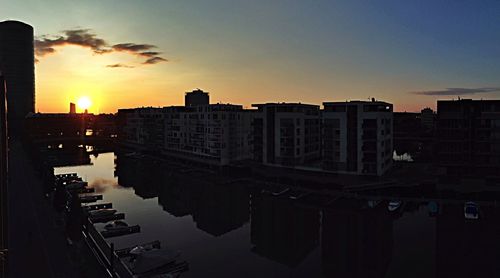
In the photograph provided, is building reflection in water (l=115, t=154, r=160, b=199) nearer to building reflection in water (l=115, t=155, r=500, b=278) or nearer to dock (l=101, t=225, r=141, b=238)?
building reflection in water (l=115, t=155, r=500, b=278)

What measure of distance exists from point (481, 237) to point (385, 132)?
36543 mm

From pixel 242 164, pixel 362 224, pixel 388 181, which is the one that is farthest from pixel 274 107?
pixel 362 224

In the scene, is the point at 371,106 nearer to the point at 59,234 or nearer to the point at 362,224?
the point at 362,224

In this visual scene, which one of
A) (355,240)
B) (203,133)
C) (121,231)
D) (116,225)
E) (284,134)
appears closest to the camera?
(355,240)

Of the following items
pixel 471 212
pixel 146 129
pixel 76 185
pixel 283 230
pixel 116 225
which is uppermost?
pixel 146 129

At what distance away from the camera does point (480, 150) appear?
3086 inches

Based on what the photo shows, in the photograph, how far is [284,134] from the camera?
96.8 meters

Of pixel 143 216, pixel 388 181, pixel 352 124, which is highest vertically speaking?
pixel 352 124

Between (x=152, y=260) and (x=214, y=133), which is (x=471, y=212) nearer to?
(x=152, y=260)

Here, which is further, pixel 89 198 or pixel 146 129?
pixel 146 129

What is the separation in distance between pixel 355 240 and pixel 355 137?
33.4m

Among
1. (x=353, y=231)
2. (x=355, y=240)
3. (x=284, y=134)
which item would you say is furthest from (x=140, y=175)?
(x=355, y=240)

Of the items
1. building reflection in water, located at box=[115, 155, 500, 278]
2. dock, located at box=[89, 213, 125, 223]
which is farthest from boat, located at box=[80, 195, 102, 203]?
dock, located at box=[89, 213, 125, 223]

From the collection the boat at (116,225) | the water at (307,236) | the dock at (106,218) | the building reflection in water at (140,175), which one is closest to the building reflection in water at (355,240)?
the water at (307,236)
